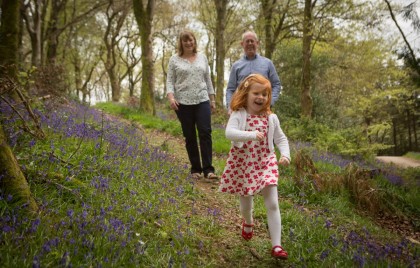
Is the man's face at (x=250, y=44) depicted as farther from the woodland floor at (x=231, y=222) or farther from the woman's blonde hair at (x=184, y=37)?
the woodland floor at (x=231, y=222)

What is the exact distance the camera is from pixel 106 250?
261 cm

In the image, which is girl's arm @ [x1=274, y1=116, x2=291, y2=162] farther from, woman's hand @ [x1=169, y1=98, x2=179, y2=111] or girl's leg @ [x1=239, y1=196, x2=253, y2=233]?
woman's hand @ [x1=169, y1=98, x2=179, y2=111]

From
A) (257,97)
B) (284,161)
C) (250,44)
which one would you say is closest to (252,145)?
(284,161)

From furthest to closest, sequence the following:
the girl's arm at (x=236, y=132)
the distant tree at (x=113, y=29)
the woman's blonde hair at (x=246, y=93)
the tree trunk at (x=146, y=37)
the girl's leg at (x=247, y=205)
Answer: the distant tree at (x=113, y=29), the tree trunk at (x=146, y=37), the girl's leg at (x=247, y=205), the woman's blonde hair at (x=246, y=93), the girl's arm at (x=236, y=132)

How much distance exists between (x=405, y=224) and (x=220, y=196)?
126 inches

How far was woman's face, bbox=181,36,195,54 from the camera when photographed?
5.66 meters

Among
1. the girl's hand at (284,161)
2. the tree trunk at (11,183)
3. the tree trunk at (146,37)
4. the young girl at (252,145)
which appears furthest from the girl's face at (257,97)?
the tree trunk at (146,37)

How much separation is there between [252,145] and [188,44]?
9.40 feet

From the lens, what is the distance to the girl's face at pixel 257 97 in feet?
11.2

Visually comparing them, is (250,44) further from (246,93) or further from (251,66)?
(246,93)

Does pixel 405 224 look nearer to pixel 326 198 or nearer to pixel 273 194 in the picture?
pixel 326 198

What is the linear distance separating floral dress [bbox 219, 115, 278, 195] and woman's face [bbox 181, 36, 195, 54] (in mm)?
2646

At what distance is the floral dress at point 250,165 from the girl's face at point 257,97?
4.1 inches

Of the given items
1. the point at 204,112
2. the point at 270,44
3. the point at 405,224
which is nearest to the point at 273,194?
the point at 204,112
